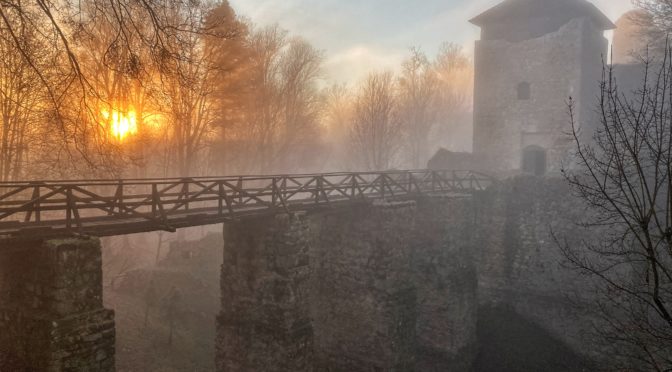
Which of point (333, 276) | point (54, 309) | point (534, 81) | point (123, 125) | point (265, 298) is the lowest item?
point (333, 276)

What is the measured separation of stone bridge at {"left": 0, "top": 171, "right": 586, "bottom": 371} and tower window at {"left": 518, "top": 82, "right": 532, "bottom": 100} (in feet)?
29.6

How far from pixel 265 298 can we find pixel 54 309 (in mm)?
5165

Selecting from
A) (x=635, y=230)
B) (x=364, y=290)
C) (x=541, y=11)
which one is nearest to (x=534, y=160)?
(x=541, y=11)

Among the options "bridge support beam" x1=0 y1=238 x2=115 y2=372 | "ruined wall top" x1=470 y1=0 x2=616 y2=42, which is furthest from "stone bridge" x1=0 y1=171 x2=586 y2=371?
"ruined wall top" x1=470 y1=0 x2=616 y2=42

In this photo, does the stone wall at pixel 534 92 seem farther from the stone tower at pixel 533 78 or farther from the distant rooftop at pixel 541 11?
the distant rooftop at pixel 541 11

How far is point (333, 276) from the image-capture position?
14.6 meters

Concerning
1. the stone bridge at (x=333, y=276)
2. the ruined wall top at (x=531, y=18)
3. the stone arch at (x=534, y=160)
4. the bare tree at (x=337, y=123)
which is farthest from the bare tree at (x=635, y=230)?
the bare tree at (x=337, y=123)

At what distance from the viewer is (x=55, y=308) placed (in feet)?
22.2

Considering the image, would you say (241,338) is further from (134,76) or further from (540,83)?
(540,83)

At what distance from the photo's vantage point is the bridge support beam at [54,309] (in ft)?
22.1

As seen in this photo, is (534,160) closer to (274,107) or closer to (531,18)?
(531,18)

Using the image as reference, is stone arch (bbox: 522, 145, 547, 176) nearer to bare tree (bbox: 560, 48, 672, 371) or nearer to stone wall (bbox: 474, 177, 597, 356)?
bare tree (bbox: 560, 48, 672, 371)

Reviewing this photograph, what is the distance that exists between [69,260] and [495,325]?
16.4 metres

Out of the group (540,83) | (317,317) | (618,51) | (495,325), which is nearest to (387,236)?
(317,317)
